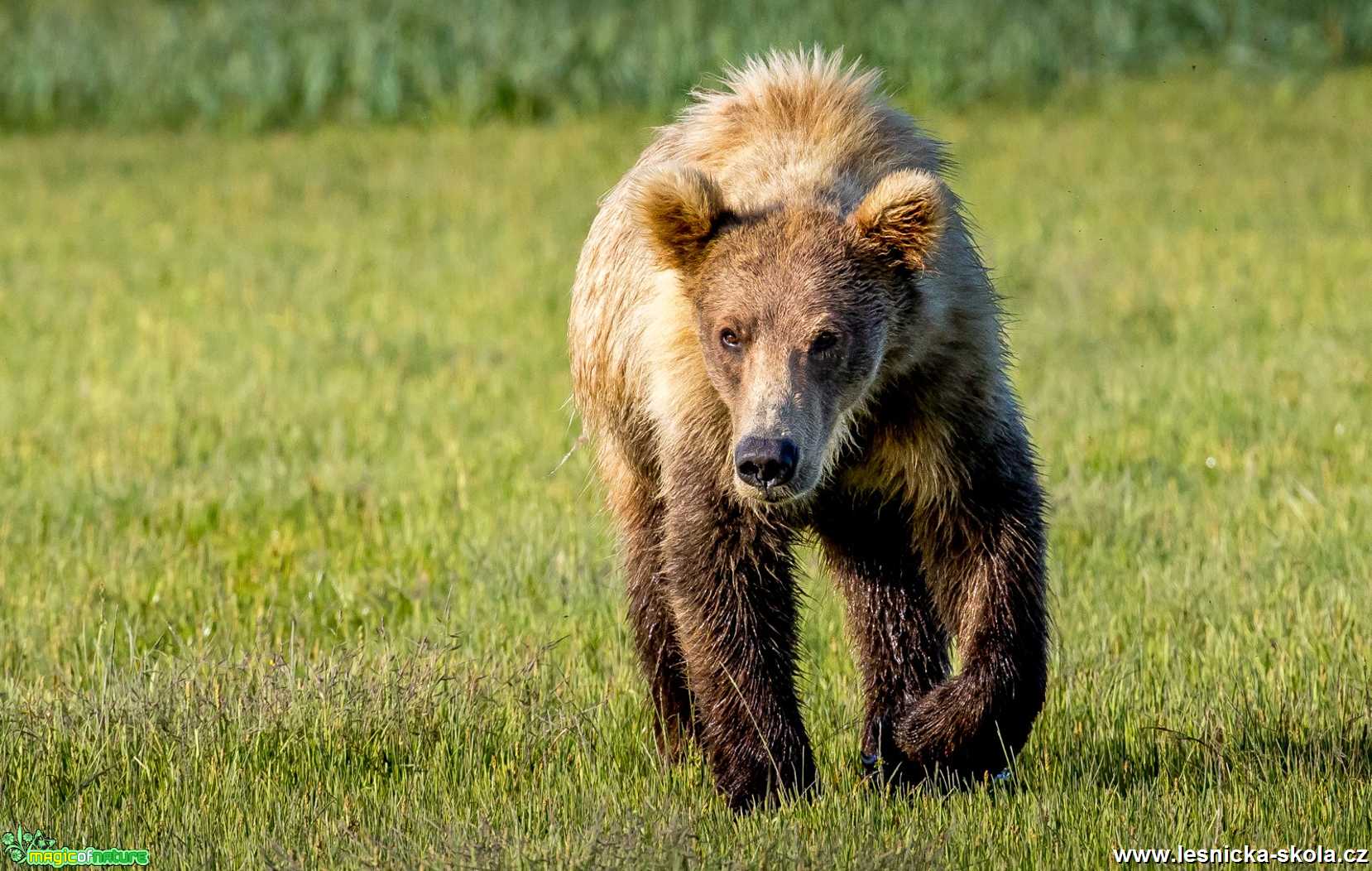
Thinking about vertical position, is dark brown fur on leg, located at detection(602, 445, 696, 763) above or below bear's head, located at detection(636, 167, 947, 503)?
Result: below

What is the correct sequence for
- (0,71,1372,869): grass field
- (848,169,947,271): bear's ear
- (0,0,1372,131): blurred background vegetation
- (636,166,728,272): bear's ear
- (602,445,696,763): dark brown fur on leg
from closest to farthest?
(0,71,1372,869): grass field < (848,169,947,271): bear's ear < (636,166,728,272): bear's ear < (602,445,696,763): dark brown fur on leg < (0,0,1372,131): blurred background vegetation

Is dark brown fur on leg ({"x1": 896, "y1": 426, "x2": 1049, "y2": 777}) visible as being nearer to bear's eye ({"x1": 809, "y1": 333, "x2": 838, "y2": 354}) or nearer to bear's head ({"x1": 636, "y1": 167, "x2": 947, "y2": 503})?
bear's head ({"x1": 636, "y1": 167, "x2": 947, "y2": 503})

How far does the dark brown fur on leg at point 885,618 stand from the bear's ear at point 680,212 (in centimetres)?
86

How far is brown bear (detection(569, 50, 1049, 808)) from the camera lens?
4832 millimetres

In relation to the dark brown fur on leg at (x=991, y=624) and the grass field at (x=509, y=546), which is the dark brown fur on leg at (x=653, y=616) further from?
the dark brown fur on leg at (x=991, y=624)

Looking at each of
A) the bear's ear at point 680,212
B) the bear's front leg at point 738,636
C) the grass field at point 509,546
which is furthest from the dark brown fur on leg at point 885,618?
the bear's ear at point 680,212

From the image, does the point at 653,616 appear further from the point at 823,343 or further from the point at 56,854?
the point at 56,854

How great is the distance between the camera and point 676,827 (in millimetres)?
4367

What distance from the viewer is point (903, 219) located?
4.86m

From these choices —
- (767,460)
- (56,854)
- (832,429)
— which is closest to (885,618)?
(832,429)

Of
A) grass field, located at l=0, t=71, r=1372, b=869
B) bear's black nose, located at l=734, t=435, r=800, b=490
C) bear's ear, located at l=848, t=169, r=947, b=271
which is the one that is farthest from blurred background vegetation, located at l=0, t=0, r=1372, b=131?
bear's black nose, located at l=734, t=435, r=800, b=490

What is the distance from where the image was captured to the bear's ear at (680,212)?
4.93 meters

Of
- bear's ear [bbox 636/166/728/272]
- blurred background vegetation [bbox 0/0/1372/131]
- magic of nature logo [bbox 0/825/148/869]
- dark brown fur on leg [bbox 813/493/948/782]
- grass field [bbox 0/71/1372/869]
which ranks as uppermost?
bear's ear [bbox 636/166/728/272]

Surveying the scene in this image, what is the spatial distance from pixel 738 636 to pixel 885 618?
64cm
